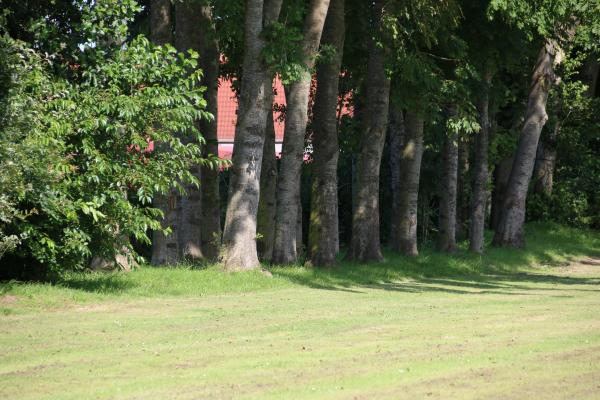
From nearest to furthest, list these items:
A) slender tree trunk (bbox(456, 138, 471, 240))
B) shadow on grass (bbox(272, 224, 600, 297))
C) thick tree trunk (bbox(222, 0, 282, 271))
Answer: thick tree trunk (bbox(222, 0, 282, 271)) < shadow on grass (bbox(272, 224, 600, 297)) < slender tree trunk (bbox(456, 138, 471, 240))

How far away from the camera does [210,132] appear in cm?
2803

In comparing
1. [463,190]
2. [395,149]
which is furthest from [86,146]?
[463,190]

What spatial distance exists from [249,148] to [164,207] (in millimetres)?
2832

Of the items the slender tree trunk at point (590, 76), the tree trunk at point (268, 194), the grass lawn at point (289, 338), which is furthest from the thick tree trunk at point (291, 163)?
the slender tree trunk at point (590, 76)

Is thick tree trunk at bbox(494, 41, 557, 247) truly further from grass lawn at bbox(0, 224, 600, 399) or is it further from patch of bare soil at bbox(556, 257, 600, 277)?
grass lawn at bbox(0, 224, 600, 399)

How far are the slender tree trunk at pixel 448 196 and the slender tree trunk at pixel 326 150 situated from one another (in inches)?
283

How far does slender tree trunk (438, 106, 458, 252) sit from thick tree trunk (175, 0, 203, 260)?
31.3ft

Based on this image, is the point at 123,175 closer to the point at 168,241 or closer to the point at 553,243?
the point at 168,241

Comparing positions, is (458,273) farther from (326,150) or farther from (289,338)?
(289,338)

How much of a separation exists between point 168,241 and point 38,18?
7.23m

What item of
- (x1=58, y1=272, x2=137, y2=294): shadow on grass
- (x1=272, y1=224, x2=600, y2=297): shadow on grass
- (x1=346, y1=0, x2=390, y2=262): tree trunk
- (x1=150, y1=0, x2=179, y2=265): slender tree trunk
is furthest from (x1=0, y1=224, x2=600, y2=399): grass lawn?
(x1=346, y1=0, x2=390, y2=262): tree trunk

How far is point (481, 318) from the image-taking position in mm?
17172

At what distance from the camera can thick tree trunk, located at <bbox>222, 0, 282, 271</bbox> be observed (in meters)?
24.1

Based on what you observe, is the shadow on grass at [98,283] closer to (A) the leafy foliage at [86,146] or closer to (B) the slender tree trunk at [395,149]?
(A) the leafy foliage at [86,146]
